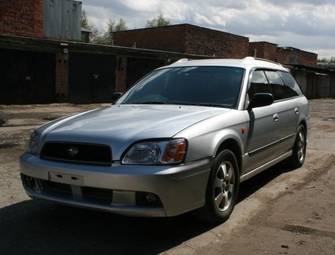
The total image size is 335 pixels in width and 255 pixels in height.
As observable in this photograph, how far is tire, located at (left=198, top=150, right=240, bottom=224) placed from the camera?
4.77 m

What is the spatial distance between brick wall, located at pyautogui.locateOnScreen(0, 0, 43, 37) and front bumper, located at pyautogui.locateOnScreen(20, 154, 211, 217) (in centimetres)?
1913

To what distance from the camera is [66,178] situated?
439 cm

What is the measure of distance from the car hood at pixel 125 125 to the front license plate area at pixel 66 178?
0.31 m

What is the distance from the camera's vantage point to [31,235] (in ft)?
15.2

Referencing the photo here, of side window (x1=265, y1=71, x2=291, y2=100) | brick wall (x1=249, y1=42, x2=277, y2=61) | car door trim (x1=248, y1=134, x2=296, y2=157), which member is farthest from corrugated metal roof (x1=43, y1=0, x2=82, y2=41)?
brick wall (x1=249, y1=42, x2=277, y2=61)

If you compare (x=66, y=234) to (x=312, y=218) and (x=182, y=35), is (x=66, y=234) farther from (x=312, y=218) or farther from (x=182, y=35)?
(x=182, y=35)

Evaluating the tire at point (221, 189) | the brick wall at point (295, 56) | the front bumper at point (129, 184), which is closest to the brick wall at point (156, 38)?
the brick wall at point (295, 56)

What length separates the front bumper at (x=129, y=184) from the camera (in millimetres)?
4164

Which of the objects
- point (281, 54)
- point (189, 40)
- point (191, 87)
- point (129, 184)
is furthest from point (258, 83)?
point (281, 54)

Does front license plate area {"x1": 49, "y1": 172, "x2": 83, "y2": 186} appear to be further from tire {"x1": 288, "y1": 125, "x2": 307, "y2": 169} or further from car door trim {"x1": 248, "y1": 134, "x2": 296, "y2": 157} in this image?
tire {"x1": 288, "y1": 125, "x2": 307, "y2": 169}

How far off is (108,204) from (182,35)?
31651 millimetres

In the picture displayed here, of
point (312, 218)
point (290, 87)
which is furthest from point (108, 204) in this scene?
point (290, 87)

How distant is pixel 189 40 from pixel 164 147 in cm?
3158

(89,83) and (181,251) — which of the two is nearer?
(181,251)
